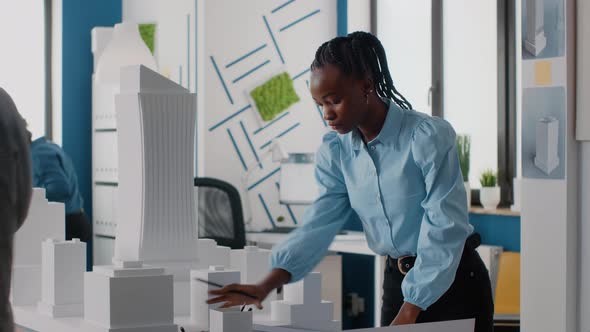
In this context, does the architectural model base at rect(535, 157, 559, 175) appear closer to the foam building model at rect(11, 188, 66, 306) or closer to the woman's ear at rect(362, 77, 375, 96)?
the woman's ear at rect(362, 77, 375, 96)

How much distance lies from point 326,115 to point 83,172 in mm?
4977

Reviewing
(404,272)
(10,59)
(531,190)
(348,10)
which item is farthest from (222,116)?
(404,272)

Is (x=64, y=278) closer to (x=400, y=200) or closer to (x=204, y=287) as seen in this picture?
(x=204, y=287)

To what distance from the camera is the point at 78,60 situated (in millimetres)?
6379

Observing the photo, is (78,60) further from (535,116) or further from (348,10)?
(535,116)

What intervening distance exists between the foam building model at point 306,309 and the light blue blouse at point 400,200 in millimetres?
89

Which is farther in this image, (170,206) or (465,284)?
(465,284)

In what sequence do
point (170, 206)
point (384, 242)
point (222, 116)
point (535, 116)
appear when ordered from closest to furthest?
point (170, 206) → point (384, 242) → point (535, 116) → point (222, 116)

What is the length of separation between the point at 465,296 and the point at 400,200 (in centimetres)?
28

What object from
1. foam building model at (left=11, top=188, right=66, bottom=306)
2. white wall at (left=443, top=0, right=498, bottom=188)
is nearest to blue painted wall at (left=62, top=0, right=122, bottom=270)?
white wall at (left=443, top=0, right=498, bottom=188)

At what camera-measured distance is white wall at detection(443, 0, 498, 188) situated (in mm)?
A: 5152

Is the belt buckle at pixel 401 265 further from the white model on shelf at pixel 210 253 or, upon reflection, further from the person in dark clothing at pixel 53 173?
the person in dark clothing at pixel 53 173

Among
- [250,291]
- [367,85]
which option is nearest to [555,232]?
[367,85]

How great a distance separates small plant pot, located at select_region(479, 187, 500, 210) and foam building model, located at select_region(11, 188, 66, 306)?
3.19m
